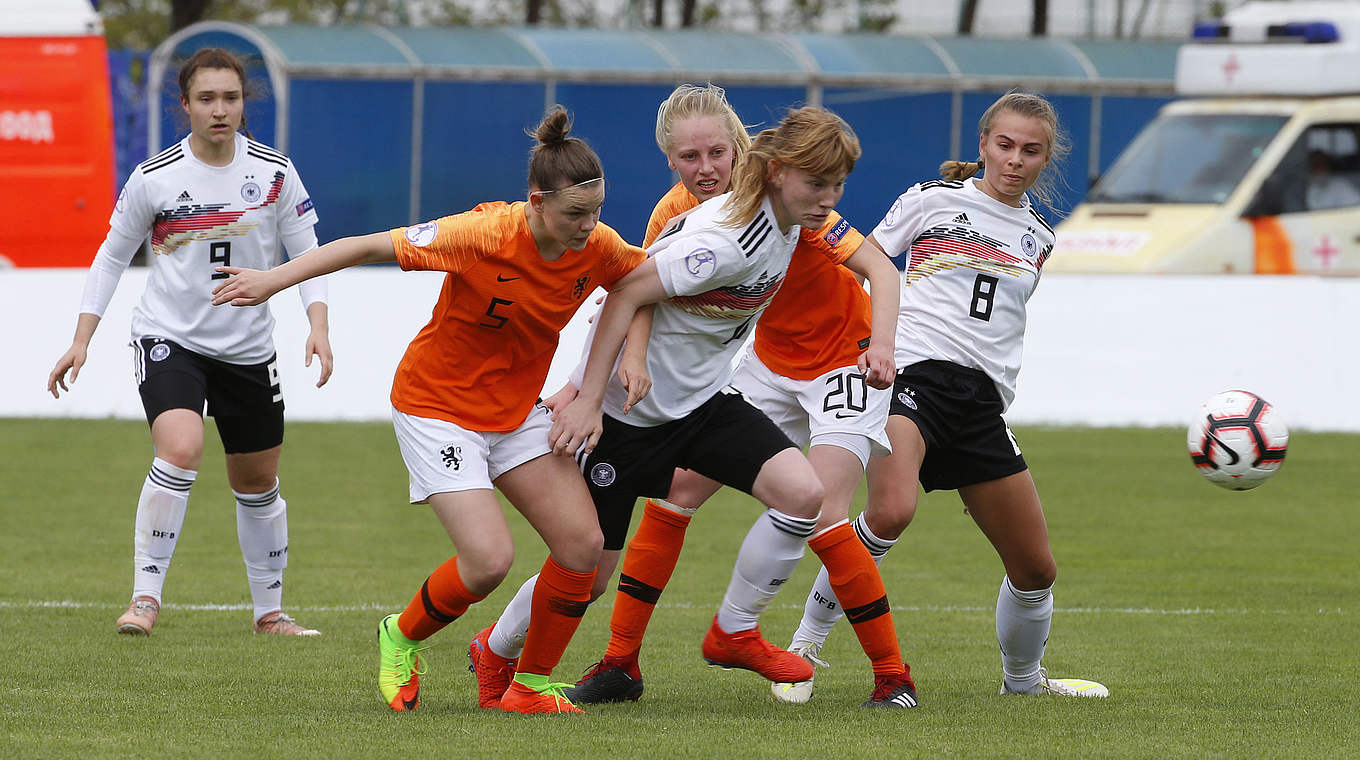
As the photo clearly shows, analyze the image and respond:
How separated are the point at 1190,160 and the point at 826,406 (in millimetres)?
13965

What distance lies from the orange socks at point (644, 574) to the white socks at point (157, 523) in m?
1.89

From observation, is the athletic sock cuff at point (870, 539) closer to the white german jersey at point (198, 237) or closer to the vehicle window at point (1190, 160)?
the white german jersey at point (198, 237)

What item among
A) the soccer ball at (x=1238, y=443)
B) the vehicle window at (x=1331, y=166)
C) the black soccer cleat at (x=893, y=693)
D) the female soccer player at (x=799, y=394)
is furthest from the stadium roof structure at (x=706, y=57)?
the black soccer cleat at (x=893, y=693)

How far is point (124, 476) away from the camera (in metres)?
11.7

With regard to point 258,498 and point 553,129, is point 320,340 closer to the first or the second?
point 258,498

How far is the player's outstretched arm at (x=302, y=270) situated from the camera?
4926 mm

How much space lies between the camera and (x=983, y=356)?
578 cm

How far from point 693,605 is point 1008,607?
215 centimetres

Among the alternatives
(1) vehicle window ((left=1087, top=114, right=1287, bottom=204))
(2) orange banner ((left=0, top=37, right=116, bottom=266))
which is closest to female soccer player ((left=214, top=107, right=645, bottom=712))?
(1) vehicle window ((left=1087, top=114, right=1287, bottom=204))

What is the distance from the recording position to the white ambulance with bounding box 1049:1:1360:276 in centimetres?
1816

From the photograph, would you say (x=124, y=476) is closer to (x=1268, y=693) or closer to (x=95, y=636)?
(x=95, y=636)

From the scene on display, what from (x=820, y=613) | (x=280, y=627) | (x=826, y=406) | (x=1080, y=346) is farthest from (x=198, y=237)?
(x=1080, y=346)

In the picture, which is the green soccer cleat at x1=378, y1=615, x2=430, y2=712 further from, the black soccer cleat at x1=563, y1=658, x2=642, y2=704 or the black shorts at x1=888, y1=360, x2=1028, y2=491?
the black shorts at x1=888, y1=360, x2=1028, y2=491

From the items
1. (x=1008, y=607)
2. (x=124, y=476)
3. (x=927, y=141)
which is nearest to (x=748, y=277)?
(x=1008, y=607)
